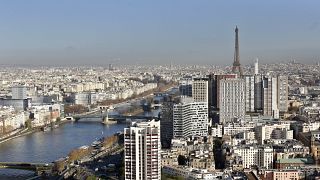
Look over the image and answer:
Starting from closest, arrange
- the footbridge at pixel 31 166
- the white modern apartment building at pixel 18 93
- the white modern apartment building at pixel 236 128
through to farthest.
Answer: the footbridge at pixel 31 166, the white modern apartment building at pixel 236 128, the white modern apartment building at pixel 18 93

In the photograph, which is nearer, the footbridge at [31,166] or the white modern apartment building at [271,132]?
the footbridge at [31,166]

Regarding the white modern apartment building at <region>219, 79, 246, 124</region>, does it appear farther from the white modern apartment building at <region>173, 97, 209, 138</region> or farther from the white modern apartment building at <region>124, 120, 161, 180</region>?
the white modern apartment building at <region>124, 120, 161, 180</region>

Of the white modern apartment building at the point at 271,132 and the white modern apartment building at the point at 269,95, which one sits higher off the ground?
the white modern apartment building at the point at 269,95

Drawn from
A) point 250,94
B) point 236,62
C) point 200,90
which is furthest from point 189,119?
point 236,62

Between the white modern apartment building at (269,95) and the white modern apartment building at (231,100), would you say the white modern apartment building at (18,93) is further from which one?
the white modern apartment building at (269,95)

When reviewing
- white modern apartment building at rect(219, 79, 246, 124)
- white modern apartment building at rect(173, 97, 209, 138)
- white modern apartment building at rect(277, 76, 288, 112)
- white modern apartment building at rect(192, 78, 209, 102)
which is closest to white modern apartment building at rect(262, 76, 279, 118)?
white modern apartment building at rect(277, 76, 288, 112)

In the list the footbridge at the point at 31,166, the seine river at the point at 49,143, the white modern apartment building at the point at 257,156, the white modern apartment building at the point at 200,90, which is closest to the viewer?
the white modern apartment building at the point at 257,156

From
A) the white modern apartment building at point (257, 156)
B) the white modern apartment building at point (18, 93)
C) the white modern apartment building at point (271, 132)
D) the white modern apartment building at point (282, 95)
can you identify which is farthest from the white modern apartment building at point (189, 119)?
the white modern apartment building at point (18, 93)

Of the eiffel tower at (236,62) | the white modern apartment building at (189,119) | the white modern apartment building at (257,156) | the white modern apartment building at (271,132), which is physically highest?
the eiffel tower at (236,62)
